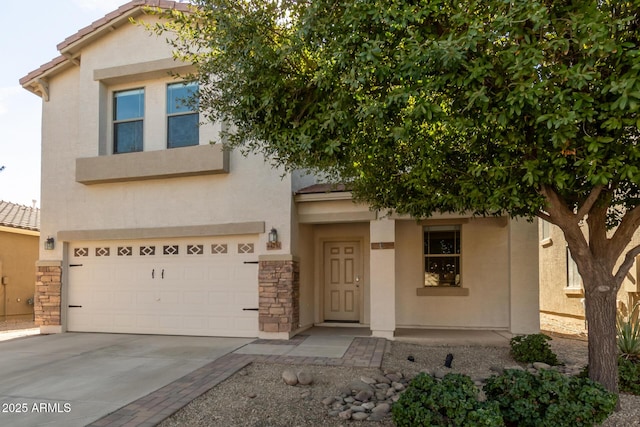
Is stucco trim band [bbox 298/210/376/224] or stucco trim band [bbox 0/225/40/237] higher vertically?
stucco trim band [bbox 298/210/376/224]

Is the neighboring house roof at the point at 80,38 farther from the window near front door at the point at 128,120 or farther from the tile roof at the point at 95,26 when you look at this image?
the window near front door at the point at 128,120

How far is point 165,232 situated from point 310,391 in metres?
5.65

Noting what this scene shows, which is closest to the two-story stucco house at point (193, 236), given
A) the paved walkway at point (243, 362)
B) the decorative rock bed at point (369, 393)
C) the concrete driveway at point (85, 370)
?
the paved walkway at point (243, 362)

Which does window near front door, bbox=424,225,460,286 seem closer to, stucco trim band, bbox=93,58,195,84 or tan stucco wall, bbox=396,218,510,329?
tan stucco wall, bbox=396,218,510,329

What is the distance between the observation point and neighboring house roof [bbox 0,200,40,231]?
14.0 metres

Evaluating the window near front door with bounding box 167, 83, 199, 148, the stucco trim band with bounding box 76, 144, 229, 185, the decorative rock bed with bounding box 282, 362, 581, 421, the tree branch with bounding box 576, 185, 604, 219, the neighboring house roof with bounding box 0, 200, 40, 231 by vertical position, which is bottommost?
the decorative rock bed with bounding box 282, 362, 581, 421

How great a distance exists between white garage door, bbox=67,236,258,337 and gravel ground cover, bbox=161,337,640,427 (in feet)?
8.98

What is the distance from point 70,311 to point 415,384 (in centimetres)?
939

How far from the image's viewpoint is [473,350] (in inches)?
332

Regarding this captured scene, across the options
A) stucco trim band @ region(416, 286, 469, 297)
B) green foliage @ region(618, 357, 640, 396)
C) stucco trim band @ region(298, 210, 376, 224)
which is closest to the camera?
green foliage @ region(618, 357, 640, 396)

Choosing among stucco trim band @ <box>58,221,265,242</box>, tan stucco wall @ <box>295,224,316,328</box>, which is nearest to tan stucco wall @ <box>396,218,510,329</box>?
tan stucco wall @ <box>295,224,316,328</box>

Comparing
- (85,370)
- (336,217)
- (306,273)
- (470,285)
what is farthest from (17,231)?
(470,285)

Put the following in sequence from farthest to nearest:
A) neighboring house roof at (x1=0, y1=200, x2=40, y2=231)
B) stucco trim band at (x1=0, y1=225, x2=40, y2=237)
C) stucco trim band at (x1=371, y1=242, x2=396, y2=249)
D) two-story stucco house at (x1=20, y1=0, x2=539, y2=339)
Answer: neighboring house roof at (x1=0, y1=200, x2=40, y2=231), stucco trim band at (x1=0, y1=225, x2=40, y2=237), two-story stucco house at (x1=20, y1=0, x2=539, y2=339), stucco trim band at (x1=371, y1=242, x2=396, y2=249)

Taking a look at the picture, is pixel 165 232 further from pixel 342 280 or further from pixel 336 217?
pixel 342 280
